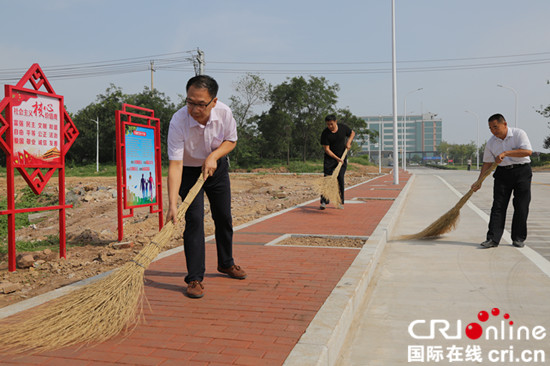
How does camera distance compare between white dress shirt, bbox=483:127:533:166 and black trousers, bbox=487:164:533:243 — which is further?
black trousers, bbox=487:164:533:243

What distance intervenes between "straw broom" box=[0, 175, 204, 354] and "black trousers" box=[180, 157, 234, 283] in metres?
0.49

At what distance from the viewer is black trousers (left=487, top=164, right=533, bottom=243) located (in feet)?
20.4

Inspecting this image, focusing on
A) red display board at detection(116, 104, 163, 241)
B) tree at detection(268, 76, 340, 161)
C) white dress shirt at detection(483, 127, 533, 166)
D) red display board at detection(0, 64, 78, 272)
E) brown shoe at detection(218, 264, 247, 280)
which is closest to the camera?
brown shoe at detection(218, 264, 247, 280)

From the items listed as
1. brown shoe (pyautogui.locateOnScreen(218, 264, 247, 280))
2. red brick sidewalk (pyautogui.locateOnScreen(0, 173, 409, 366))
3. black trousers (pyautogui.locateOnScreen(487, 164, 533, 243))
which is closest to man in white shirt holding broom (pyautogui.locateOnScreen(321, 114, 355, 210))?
black trousers (pyautogui.locateOnScreen(487, 164, 533, 243))

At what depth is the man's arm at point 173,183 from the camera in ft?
12.1

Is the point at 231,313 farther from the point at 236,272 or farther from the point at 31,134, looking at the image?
the point at 31,134

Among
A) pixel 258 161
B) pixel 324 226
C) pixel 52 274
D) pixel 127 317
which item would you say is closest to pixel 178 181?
pixel 127 317

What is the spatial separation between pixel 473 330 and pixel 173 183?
255cm

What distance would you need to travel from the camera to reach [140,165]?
7254 millimetres

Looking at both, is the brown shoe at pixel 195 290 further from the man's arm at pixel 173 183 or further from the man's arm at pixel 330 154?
the man's arm at pixel 330 154

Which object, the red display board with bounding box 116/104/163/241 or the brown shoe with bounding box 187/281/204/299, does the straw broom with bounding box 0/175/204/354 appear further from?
the red display board with bounding box 116/104/163/241

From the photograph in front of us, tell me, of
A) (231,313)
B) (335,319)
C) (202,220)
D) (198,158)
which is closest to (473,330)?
(335,319)

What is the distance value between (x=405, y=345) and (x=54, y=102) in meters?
4.98

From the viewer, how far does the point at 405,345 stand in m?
3.20
